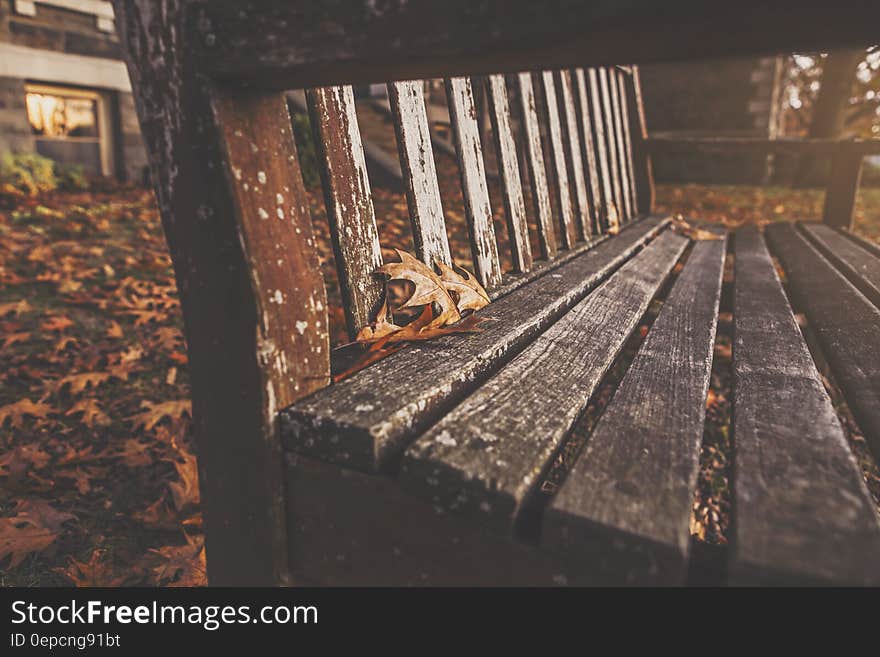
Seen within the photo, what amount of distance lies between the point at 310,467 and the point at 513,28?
0.62 m

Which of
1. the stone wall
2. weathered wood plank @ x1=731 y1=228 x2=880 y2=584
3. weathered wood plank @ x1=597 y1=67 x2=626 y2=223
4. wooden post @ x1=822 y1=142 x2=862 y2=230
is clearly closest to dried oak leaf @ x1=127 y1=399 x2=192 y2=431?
weathered wood plank @ x1=731 y1=228 x2=880 y2=584

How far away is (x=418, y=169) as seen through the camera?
119 centimetres

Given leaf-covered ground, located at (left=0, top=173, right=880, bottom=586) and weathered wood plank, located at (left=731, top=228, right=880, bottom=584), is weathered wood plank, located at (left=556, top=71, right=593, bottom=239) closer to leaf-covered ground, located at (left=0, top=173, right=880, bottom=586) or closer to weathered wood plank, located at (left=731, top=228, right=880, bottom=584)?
leaf-covered ground, located at (left=0, top=173, right=880, bottom=586)

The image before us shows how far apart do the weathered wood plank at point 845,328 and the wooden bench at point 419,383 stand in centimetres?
1

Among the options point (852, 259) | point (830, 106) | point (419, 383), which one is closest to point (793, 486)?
point (419, 383)

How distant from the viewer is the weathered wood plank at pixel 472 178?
1388 mm

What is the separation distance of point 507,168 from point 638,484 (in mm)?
1220

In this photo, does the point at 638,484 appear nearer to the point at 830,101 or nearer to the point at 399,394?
the point at 399,394

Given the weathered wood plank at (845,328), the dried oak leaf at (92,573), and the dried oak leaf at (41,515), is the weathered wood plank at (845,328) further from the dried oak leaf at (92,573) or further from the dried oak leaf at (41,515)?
the dried oak leaf at (41,515)

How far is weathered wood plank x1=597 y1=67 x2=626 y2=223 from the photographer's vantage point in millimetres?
2906

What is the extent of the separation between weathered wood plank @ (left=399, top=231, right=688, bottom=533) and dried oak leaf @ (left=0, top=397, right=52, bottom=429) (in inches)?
74.4

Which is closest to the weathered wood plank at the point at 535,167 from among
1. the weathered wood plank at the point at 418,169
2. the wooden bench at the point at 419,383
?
the weathered wood plank at the point at 418,169

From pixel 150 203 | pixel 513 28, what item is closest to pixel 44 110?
pixel 150 203

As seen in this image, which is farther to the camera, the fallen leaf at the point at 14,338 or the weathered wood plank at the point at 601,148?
the weathered wood plank at the point at 601,148
